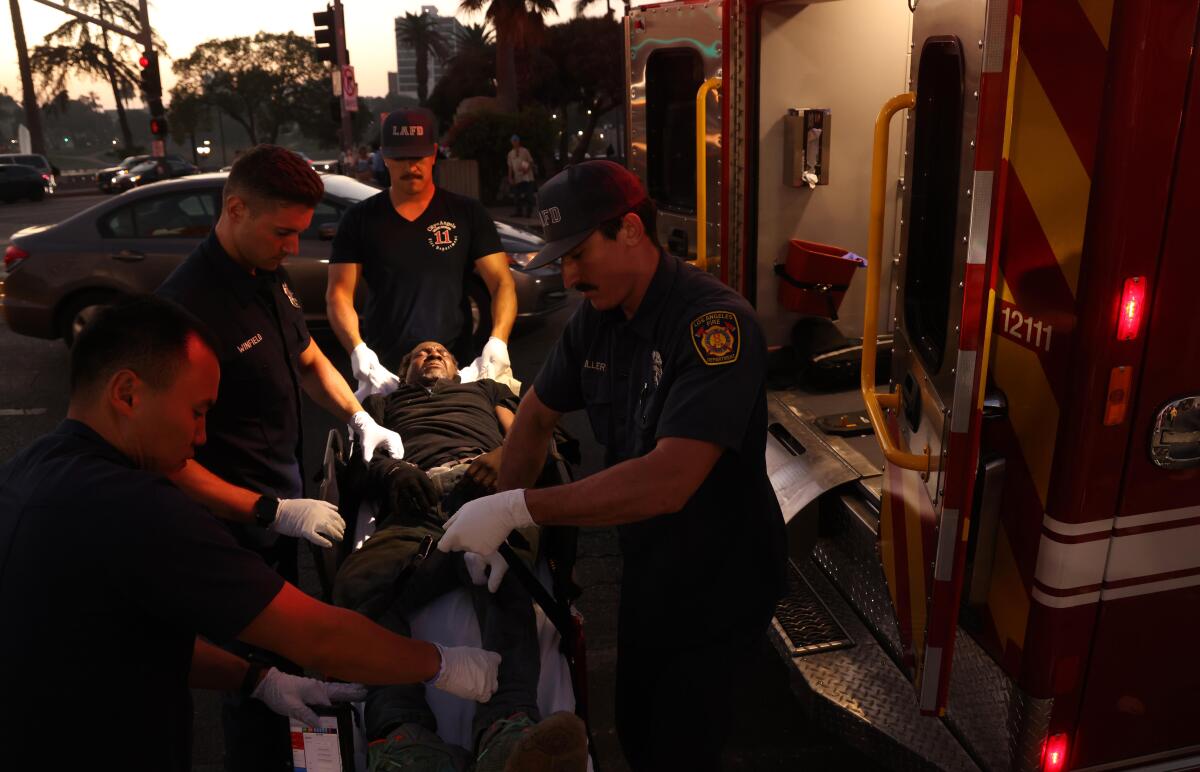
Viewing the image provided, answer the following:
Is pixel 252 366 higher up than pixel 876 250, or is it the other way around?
pixel 876 250

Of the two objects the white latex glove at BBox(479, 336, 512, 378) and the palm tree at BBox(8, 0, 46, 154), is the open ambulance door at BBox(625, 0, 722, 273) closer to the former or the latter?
the white latex glove at BBox(479, 336, 512, 378)

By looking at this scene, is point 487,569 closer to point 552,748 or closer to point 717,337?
point 552,748

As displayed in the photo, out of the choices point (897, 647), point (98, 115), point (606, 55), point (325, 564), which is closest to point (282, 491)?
point (325, 564)

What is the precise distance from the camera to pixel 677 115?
576 cm

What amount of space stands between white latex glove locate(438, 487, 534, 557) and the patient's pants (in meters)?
0.44

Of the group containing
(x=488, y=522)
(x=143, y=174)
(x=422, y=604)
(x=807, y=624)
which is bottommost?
(x=807, y=624)

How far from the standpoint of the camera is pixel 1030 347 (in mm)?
2324

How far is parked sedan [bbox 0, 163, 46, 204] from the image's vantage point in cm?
3216

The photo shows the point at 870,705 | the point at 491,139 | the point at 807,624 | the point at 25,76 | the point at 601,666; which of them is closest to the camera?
the point at 870,705

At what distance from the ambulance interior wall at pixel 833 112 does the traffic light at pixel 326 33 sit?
16.7m

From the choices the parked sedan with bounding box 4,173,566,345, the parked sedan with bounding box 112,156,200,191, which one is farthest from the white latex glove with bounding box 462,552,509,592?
the parked sedan with bounding box 112,156,200,191

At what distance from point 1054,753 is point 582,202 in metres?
1.94

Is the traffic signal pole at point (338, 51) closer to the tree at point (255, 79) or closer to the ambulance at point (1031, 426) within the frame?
the ambulance at point (1031, 426)

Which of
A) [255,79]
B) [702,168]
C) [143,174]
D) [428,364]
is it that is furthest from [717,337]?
[255,79]
